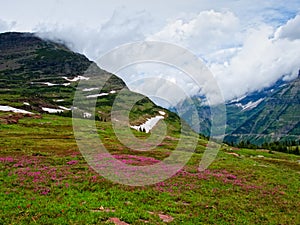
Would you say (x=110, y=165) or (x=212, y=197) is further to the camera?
(x=110, y=165)

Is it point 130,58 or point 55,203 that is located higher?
point 130,58

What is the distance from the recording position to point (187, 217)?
23531mm

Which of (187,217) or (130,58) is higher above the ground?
(130,58)

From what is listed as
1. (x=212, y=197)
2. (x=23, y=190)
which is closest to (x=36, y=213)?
(x=23, y=190)

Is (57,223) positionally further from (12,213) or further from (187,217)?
(187,217)

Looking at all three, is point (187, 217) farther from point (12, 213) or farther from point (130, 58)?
point (130, 58)

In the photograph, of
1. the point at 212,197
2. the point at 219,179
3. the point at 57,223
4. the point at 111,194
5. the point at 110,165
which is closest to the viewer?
the point at 57,223

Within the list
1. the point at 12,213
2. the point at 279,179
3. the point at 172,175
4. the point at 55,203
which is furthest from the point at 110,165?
the point at 279,179

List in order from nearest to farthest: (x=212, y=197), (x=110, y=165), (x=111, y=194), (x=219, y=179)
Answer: (x=111, y=194), (x=212, y=197), (x=219, y=179), (x=110, y=165)

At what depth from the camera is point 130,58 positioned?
4112 centimetres

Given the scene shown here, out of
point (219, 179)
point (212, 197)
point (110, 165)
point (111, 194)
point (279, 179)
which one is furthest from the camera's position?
point (279, 179)

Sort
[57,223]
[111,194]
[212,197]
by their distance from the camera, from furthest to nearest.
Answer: [212,197] < [111,194] < [57,223]

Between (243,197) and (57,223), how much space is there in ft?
66.3

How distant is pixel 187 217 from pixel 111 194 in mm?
7953
